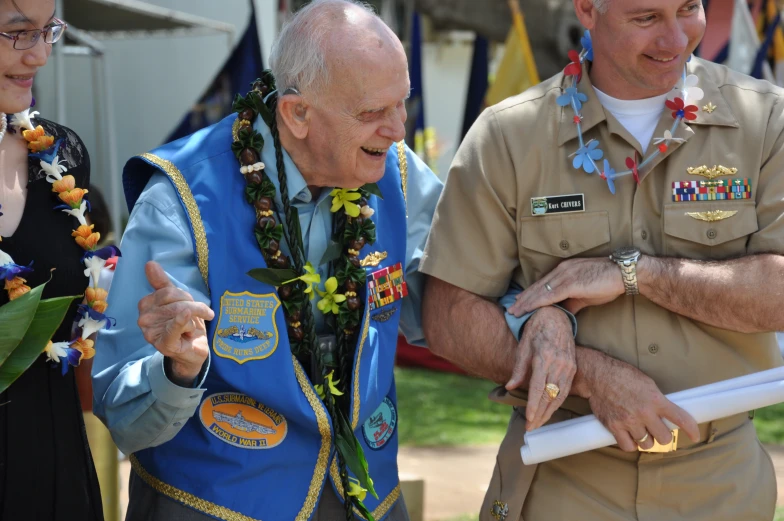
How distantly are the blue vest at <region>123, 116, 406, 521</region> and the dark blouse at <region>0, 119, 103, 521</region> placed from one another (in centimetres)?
26

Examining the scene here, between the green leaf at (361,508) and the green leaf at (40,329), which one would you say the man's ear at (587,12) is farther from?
the green leaf at (40,329)

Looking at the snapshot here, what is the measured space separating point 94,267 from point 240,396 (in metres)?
0.51

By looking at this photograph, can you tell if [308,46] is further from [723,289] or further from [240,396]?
[723,289]

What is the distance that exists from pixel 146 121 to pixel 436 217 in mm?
11683

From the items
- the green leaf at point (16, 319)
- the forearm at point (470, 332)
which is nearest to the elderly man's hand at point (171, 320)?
the green leaf at point (16, 319)

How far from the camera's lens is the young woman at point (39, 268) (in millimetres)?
2371

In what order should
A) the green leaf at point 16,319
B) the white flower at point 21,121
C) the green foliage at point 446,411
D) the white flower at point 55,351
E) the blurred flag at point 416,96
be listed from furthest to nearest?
the blurred flag at point 416,96 < the green foliage at point 446,411 < the white flower at point 21,121 < the white flower at point 55,351 < the green leaf at point 16,319

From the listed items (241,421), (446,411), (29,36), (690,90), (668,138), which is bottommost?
(446,411)

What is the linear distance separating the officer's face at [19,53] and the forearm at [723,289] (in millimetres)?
1631

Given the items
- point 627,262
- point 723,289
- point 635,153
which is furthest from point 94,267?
point 723,289

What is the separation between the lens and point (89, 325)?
252cm

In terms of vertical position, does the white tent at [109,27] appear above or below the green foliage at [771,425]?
above

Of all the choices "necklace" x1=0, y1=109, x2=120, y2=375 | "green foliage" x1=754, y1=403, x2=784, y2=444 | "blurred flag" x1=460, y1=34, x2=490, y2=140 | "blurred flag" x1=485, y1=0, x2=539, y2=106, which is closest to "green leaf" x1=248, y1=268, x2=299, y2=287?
"necklace" x1=0, y1=109, x2=120, y2=375

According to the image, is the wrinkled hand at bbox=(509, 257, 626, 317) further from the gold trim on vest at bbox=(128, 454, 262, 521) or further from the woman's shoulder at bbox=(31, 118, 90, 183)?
the woman's shoulder at bbox=(31, 118, 90, 183)
